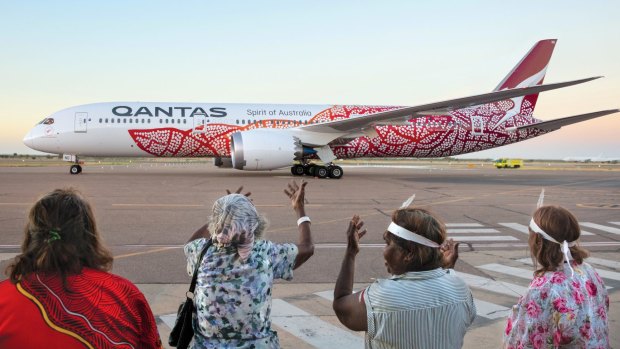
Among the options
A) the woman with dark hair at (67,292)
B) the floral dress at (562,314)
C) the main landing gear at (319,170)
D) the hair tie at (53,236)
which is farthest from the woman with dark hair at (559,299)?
the main landing gear at (319,170)

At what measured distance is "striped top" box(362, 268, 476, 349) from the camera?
6.91 ft

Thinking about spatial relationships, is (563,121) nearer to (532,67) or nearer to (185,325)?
(532,67)

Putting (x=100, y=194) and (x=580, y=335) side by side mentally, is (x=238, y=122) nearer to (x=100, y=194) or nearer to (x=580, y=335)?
(x=100, y=194)

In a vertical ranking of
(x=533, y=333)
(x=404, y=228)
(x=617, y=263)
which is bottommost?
(x=617, y=263)

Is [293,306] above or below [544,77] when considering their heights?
below

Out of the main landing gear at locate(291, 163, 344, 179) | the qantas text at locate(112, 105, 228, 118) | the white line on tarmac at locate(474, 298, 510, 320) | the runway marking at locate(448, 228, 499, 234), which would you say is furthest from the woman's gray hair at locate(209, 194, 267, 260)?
the qantas text at locate(112, 105, 228, 118)

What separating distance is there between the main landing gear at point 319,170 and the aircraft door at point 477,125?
7.23 metres

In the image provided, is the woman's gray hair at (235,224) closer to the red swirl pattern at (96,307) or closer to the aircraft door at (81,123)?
the red swirl pattern at (96,307)

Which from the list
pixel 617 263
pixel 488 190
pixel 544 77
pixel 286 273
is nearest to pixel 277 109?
pixel 488 190

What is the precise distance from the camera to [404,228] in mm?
2219

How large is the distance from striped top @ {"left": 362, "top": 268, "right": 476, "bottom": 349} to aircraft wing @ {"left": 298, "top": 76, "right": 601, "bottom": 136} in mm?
17203

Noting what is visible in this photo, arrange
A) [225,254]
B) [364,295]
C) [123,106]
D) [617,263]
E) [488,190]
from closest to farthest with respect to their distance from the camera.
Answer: [364,295], [225,254], [617,263], [488,190], [123,106]

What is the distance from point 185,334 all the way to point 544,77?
89.5 ft

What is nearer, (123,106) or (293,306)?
(293,306)
